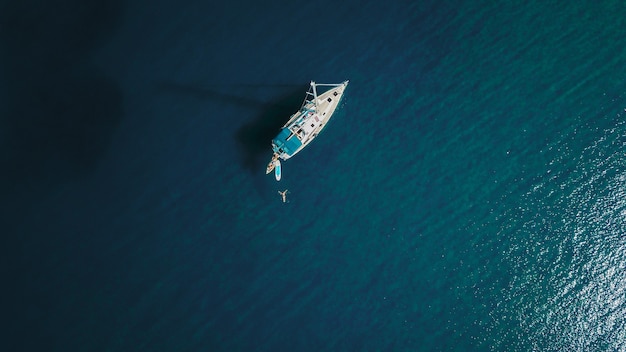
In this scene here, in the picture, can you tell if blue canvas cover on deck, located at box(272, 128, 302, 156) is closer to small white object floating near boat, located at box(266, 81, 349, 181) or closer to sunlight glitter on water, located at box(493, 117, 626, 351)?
small white object floating near boat, located at box(266, 81, 349, 181)

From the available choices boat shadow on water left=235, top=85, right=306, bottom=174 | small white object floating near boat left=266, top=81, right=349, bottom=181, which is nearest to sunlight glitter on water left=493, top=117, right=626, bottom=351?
small white object floating near boat left=266, top=81, right=349, bottom=181

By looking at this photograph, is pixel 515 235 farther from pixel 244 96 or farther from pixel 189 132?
pixel 189 132

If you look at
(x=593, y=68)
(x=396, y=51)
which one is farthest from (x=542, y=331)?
(x=396, y=51)

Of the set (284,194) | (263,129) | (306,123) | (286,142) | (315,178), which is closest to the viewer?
(286,142)

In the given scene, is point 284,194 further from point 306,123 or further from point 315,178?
point 306,123

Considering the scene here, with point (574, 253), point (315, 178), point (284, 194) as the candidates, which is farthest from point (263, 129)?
point (574, 253)

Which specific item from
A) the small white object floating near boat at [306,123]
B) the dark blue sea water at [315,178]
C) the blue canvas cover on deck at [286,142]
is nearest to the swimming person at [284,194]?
the dark blue sea water at [315,178]
